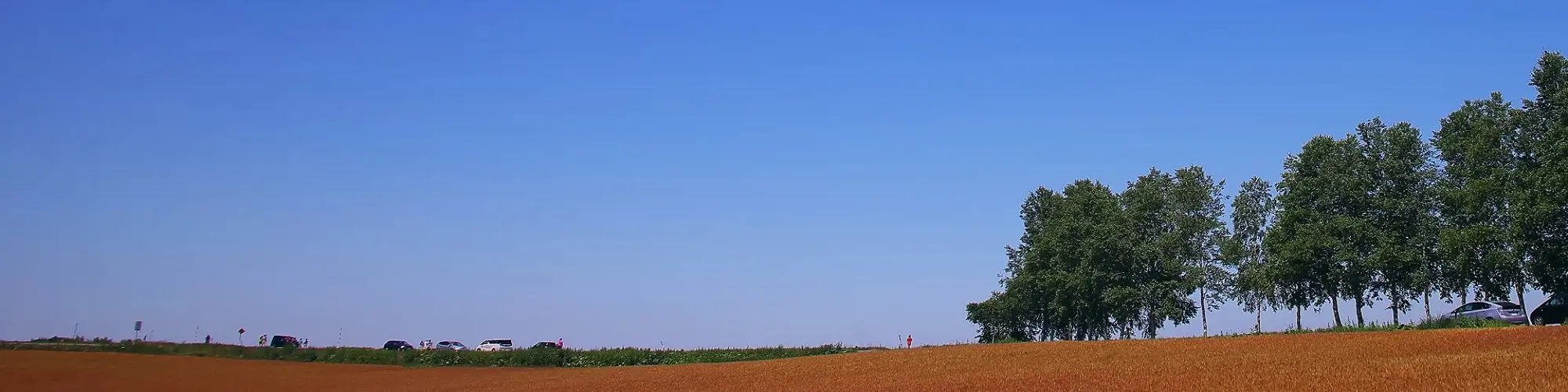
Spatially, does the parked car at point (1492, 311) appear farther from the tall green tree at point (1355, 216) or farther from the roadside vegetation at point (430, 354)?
the roadside vegetation at point (430, 354)

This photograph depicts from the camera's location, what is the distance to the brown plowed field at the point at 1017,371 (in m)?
26.0

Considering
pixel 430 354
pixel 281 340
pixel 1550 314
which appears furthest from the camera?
pixel 281 340

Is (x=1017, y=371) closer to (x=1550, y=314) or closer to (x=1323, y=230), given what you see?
(x=1550, y=314)

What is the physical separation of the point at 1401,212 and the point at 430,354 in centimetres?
6223

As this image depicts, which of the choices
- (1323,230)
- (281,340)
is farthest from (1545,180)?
(281,340)

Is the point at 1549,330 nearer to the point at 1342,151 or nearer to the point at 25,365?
the point at 1342,151

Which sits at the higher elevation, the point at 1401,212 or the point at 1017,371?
the point at 1401,212

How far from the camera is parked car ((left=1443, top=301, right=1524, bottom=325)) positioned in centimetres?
4709

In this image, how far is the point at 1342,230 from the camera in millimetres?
60281

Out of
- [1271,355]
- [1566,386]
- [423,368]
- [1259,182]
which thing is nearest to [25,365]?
[423,368]

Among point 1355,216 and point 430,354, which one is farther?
point 430,354

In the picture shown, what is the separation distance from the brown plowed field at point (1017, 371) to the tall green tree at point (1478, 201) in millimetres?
17995

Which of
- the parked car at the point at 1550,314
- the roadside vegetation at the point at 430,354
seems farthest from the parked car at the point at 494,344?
the parked car at the point at 1550,314

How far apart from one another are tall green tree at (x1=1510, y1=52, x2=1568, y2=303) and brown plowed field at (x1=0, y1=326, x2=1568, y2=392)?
17.6 meters
